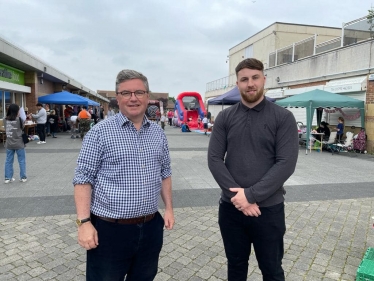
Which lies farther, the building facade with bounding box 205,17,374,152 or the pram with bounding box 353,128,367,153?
the building facade with bounding box 205,17,374,152

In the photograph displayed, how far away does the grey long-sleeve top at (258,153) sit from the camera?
200 centimetres

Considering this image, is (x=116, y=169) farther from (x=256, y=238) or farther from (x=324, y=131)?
(x=324, y=131)

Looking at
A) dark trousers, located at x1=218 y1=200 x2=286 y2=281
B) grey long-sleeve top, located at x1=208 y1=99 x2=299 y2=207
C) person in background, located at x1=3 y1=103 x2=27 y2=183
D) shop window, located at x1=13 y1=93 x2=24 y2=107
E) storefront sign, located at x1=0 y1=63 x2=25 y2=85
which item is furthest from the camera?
shop window, located at x1=13 y1=93 x2=24 y2=107

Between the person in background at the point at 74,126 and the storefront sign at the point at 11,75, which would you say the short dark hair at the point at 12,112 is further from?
the person in background at the point at 74,126

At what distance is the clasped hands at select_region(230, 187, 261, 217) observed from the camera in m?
2.00

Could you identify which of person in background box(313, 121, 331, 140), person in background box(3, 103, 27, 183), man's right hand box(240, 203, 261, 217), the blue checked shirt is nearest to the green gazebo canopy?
person in background box(313, 121, 331, 140)

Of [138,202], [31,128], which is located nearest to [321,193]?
[138,202]

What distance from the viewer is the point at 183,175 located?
24.4ft

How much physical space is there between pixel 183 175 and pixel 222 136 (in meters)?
5.28

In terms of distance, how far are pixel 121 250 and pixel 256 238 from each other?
3.14ft

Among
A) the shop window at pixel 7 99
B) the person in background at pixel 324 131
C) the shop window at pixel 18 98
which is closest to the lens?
the person in background at pixel 324 131

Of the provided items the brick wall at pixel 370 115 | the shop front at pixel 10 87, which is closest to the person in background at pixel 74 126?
the shop front at pixel 10 87

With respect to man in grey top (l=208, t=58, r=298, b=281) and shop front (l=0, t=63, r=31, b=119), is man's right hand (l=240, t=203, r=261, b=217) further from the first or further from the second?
shop front (l=0, t=63, r=31, b=119)

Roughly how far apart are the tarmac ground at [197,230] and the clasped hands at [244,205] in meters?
1.30
